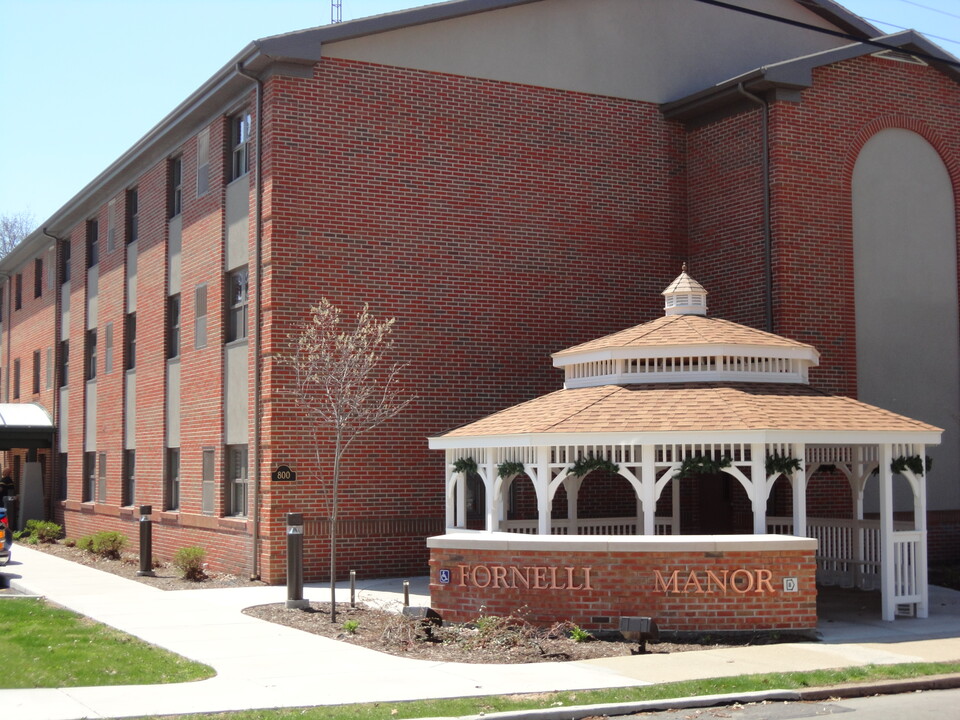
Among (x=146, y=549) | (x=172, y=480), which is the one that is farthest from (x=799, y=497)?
(x=172, y=480)

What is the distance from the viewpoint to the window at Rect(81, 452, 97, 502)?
1292 inches

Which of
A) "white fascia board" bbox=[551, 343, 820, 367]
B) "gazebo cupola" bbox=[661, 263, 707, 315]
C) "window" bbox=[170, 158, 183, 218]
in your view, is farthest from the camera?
"window" bbox=[170, 158, 183, 218]

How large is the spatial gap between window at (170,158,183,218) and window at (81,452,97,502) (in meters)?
9.22

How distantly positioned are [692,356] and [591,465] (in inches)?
106

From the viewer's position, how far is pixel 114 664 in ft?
40.5

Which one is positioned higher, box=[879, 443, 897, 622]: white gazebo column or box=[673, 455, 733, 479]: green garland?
box=[673, 455, 733, 479]: green garland

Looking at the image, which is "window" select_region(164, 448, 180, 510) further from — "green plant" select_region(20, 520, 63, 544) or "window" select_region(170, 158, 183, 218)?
"green plant" select_region(20, 520, 63, 544)

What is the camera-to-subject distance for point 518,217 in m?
22.7

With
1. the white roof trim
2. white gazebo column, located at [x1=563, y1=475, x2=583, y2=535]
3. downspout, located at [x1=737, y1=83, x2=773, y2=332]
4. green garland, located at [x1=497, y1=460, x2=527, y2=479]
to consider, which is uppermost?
downspout, located at [x1=737, y1=83, x2=773, y2=332]

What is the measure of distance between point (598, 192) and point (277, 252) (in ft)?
22.3

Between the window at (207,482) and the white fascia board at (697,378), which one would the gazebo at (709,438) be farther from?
the window at (207,482)

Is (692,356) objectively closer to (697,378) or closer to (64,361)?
(697,378)

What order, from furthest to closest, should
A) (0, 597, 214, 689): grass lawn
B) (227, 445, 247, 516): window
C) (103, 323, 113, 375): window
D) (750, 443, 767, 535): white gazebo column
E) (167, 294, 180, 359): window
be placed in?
1. (103, 323, 113, 375): window
2. (167, 294, 180, 359): window
3. (227, 445, 247, 516): window
4. (750, 443, 767, 535): white gazebo column
5. (0, 597, 214, 689): grass lawn

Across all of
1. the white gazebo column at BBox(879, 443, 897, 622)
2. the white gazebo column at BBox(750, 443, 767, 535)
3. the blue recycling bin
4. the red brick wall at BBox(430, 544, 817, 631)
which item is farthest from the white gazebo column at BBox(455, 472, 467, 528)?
the blue recycling bin
